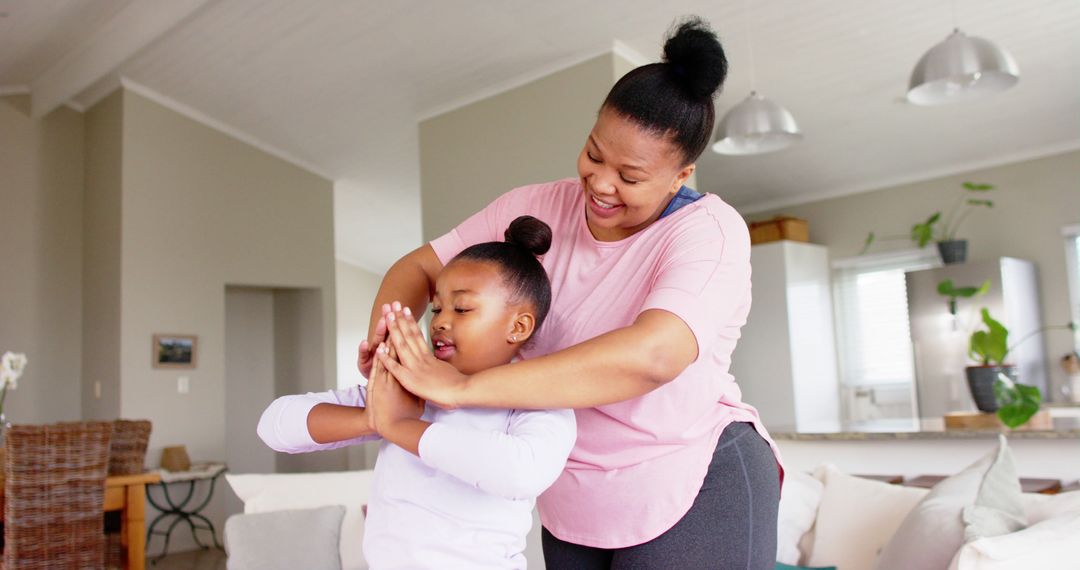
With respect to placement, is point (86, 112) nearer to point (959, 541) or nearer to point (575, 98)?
point (575, 98)

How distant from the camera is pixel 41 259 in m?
7.12

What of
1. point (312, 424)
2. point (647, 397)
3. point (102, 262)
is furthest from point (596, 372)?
point (102, 262)

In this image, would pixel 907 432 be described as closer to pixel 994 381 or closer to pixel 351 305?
pixel 994 381

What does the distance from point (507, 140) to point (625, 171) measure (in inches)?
190

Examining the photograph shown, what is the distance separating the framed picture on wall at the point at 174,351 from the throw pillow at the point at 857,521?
5.67m

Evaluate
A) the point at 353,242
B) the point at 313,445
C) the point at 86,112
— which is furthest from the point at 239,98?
the point at 313,445

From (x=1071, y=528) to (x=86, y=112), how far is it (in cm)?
779

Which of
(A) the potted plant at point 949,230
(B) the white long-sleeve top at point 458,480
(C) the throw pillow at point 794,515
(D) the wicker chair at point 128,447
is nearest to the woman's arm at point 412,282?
(B) the white long-sleeve top at point 458,480

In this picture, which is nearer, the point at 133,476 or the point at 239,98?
the point at 133,476

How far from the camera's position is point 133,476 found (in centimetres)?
484

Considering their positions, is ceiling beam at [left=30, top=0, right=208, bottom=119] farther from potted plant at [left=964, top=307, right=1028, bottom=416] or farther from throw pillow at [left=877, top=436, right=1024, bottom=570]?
throw pillow at [left=877, top=436, right=1024, bottom=570]

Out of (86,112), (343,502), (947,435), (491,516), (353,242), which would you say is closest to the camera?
(491,516)

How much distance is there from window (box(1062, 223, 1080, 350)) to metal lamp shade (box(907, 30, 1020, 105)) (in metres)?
3.01

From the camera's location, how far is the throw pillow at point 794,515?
2.52m
